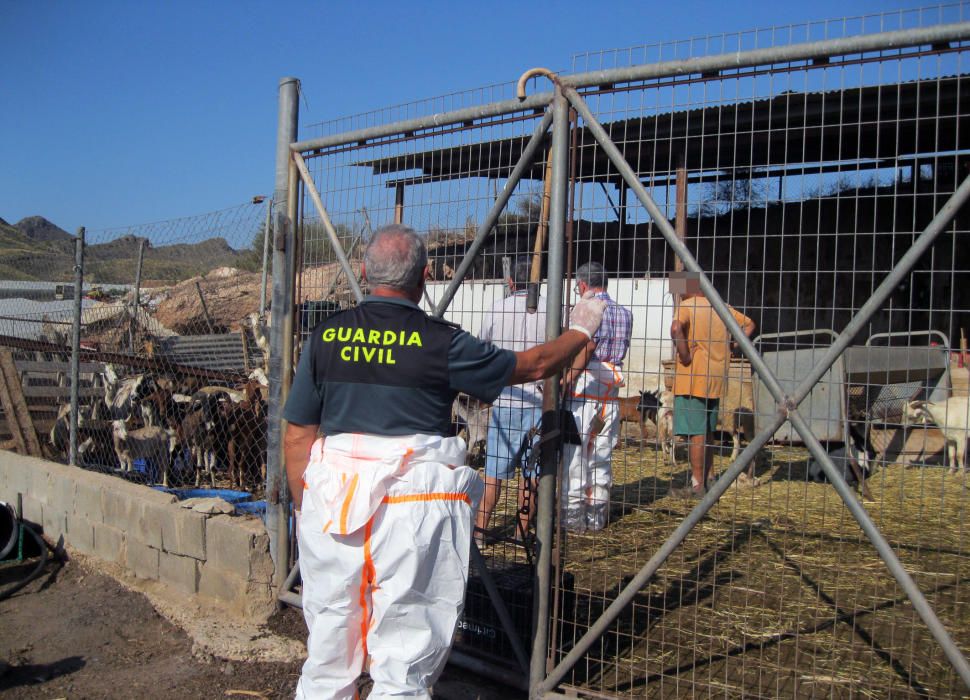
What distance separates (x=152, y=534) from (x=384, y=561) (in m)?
3.07

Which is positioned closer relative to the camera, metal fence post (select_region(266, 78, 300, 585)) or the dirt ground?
the dirt ground

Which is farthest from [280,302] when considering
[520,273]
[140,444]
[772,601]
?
[140,444]

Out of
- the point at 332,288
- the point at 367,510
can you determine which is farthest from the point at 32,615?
the point at 367,510

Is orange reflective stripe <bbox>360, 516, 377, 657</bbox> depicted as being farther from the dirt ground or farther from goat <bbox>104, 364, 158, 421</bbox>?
goat <bbox>104, 364, 158, 421</bbox>

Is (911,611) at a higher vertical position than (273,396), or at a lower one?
lower

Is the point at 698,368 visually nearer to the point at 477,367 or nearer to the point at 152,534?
the point at 477,367

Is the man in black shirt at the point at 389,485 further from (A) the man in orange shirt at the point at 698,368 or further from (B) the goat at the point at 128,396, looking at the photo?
(B) the goat at the point at 128,396

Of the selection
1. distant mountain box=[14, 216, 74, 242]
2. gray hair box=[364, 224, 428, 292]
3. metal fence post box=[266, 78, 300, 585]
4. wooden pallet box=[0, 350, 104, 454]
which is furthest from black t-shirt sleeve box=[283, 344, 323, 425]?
distant mountain box=[14, 216, 74, 242]

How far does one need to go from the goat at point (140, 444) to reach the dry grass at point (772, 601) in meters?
4.45

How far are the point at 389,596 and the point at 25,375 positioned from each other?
7.66m

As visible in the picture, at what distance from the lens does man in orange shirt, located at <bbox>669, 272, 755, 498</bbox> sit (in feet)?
11.5

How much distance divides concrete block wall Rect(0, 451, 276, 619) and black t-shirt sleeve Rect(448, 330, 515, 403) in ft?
7.60

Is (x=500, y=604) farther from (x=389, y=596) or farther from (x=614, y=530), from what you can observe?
(x=614, y=530)

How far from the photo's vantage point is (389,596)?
8.29 ft
